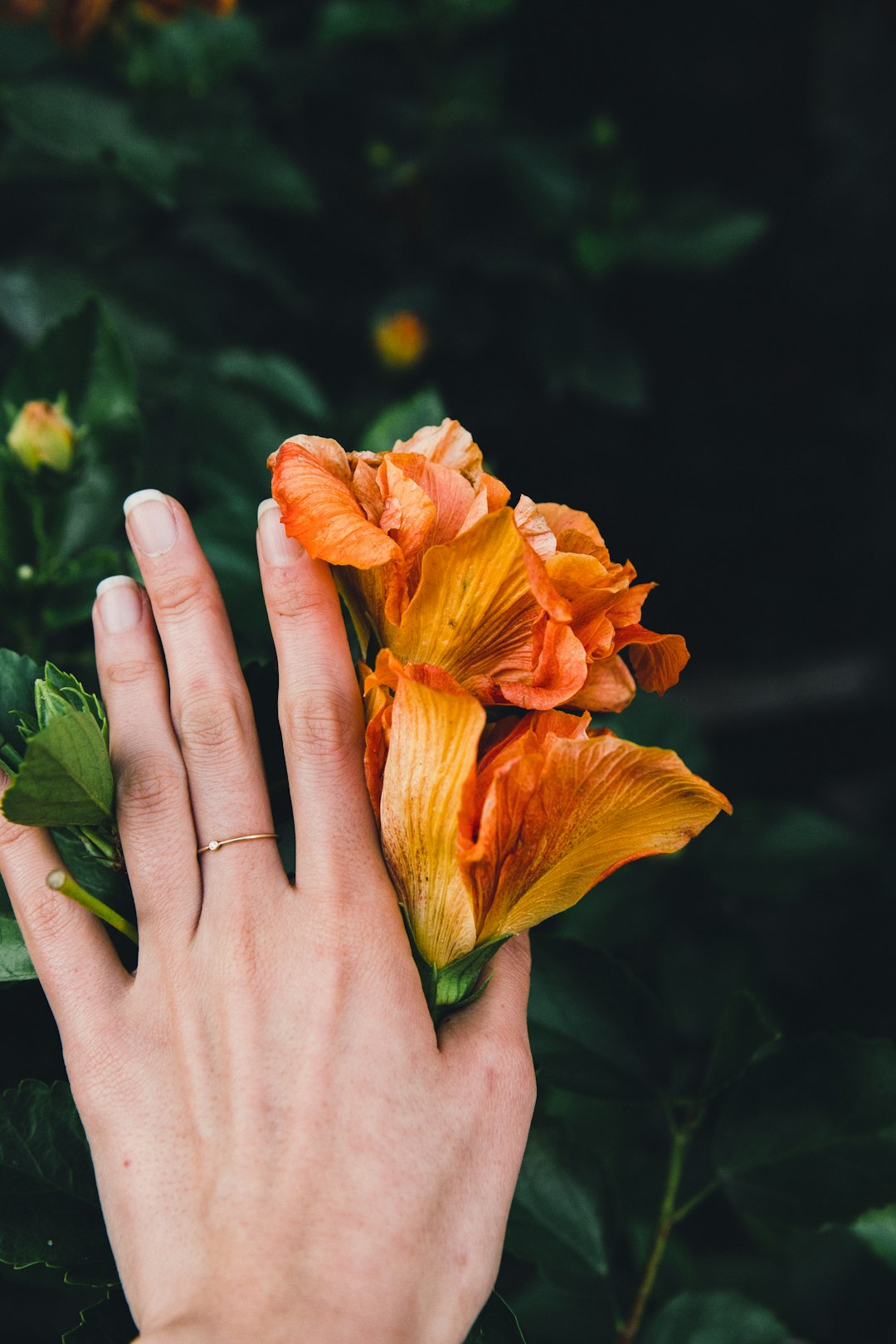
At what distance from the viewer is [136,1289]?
0.53m

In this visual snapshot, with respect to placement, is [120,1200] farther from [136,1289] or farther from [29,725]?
[29,725]

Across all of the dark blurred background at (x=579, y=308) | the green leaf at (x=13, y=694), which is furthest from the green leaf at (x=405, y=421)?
the green leaf at (x=13, y=694)

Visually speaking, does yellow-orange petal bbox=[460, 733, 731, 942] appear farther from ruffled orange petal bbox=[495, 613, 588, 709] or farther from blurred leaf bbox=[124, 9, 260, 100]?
blurred leaf bbox=[124, 9, 260, 100]

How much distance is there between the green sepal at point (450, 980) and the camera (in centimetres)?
58

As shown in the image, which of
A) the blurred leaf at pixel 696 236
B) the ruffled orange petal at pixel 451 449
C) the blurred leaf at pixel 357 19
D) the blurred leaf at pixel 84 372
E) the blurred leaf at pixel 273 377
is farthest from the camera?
the blurred leaf at pixel 696 236

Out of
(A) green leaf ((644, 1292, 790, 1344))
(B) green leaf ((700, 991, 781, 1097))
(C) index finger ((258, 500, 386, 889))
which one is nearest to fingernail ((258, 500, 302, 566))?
(C) index finger ((258, 500, 386, 889))

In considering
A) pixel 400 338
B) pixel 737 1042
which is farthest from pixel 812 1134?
pixel 400 338

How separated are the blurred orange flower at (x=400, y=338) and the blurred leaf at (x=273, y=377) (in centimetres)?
29

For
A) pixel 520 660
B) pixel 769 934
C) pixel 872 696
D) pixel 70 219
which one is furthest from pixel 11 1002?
pixel 872 696

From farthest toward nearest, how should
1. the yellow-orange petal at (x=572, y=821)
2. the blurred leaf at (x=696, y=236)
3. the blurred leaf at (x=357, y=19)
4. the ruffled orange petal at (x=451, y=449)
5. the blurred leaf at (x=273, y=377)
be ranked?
the blurred leaf at (x=696, y=236) → the blurred leaf at (x=357, y=19) → the blurred leaf at (x=273, y=377) → the ruffled orange petal at (x=451, y=449) → the yellow-orange petal at (x=572, y=821)

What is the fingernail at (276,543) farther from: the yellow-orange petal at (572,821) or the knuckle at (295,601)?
the yellow-orange petal at (572,821)

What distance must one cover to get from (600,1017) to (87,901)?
420 millimetres

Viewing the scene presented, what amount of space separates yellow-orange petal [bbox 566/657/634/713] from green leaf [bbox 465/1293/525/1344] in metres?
0.38

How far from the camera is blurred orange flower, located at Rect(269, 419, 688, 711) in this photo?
499mm
